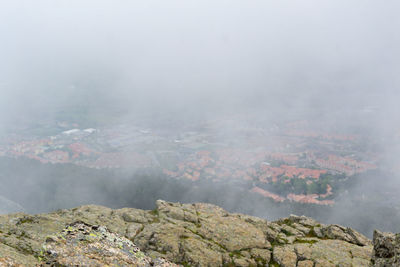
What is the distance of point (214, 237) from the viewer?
27016 mm

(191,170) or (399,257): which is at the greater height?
(399,257)

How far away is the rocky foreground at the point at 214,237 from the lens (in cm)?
1941

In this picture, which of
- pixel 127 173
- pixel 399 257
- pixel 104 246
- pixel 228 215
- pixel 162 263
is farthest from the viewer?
pixel 127 173

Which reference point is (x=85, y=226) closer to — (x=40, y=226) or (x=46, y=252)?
(x=46, y=252)

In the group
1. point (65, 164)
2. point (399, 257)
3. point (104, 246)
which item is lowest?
point (65, 164)

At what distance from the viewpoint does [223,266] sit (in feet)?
77.3

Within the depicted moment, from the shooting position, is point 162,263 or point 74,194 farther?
point 74,194

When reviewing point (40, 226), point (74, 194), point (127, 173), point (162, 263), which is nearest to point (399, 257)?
point (162, 263)

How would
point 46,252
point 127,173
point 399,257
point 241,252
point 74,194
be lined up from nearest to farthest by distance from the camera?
1. point 46,252
2. point 399,257
3. point 241,252
4. point 74,194
5. point 127,173

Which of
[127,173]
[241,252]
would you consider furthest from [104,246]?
[127,173]

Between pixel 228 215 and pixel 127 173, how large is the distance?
461ft

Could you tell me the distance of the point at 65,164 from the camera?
17400cm

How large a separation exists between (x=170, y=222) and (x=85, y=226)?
68.2 feet

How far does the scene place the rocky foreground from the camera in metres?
19.4
